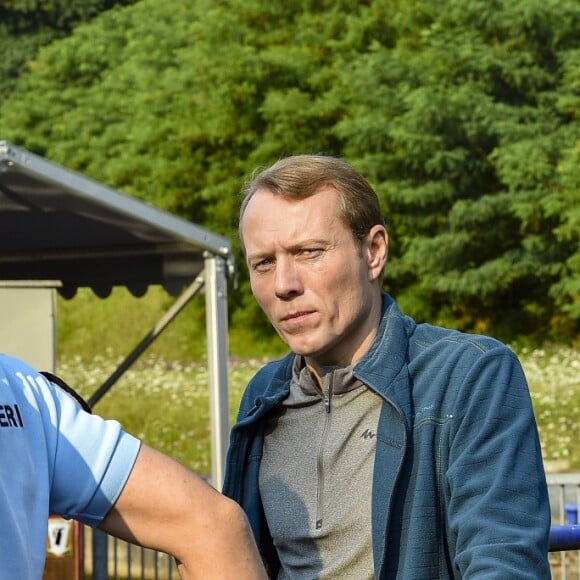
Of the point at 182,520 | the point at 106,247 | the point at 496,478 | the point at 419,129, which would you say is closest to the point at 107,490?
the point at 182,520

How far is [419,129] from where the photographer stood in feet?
80.8

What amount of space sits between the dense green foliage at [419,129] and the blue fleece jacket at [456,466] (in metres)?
21.3

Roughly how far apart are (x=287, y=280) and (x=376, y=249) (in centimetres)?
19

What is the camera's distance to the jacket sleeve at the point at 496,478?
2.00 metres

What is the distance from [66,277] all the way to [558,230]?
15572 millimetres

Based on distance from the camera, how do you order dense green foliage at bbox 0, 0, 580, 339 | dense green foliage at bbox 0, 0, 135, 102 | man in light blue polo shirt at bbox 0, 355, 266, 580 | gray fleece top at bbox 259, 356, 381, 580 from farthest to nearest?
dense green foliage at bbox 0, 0, 135, 102 → dense green foliage at bbox 0, 0, 580, 339 → gray fleece top at bbox 259, 356, 381, 580 → man in light blue polo shirt at bbox 0, 355, 266, 580

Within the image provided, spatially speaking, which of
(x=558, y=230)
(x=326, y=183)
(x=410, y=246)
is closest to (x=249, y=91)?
(x=410, y=246)

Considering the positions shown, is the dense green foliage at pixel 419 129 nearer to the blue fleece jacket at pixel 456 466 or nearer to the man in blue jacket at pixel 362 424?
the man in blue jacket at pixel 362 424

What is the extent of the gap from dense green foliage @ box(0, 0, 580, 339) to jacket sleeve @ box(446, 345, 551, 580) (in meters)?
21.4

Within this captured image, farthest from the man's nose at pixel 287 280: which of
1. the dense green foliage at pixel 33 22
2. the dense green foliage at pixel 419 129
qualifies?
the dense green foliage at pixel 33 22

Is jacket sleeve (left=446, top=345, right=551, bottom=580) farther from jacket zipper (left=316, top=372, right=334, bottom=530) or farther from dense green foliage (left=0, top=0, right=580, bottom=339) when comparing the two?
dense green foliage (left=0, top=0, right=580, bottom=339)

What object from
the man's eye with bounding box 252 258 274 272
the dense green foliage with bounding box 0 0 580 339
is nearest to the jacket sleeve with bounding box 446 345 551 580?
the man's eye with bounding box 252 258 274 272

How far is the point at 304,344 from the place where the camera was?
234 cm

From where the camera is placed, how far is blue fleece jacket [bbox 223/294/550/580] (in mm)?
2018
